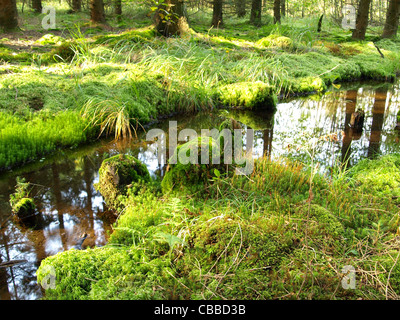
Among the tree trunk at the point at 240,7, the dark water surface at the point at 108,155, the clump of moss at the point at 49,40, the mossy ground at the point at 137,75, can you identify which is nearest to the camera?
the dark water surface at the point at 108,155

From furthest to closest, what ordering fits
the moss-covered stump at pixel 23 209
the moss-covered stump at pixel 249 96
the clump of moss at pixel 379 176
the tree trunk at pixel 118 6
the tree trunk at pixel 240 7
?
the tree trunk at pixel 240 7 < the tree trunk at pixel 118 6 < the moss-covered stump at pixel 249 96 < the clump of moss at pixel 379 176 < the moss-covered stump at pixel 23 209

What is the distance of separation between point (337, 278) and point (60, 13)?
21.5 metres

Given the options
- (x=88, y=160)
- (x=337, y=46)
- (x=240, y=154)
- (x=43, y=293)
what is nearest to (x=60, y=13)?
(x=337, y=46)

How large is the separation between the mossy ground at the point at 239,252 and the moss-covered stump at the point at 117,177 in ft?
0.59

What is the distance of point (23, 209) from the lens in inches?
142

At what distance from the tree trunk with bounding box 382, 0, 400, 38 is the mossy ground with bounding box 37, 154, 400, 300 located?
1561 cm

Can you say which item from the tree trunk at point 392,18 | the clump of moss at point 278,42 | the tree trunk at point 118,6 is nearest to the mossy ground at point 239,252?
the clump of moss at point 278,42

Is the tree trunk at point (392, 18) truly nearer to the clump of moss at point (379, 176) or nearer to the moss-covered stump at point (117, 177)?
the clump of moss at point (379, 176)

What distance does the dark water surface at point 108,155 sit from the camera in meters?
3.12

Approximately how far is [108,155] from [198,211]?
2.65 m

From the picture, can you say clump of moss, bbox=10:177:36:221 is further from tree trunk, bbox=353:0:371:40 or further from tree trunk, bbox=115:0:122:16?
tree trunk, bbox=115:0:122:16

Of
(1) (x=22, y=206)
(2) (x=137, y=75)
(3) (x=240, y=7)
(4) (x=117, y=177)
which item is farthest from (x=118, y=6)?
(1) (x=22, y=206)

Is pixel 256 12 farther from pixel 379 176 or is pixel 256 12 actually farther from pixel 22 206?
pixel 22 206

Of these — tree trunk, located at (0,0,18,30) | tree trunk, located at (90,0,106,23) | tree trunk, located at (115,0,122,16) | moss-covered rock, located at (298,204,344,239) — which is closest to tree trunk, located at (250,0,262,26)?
tree trunk, located at (115,0,122,16)
